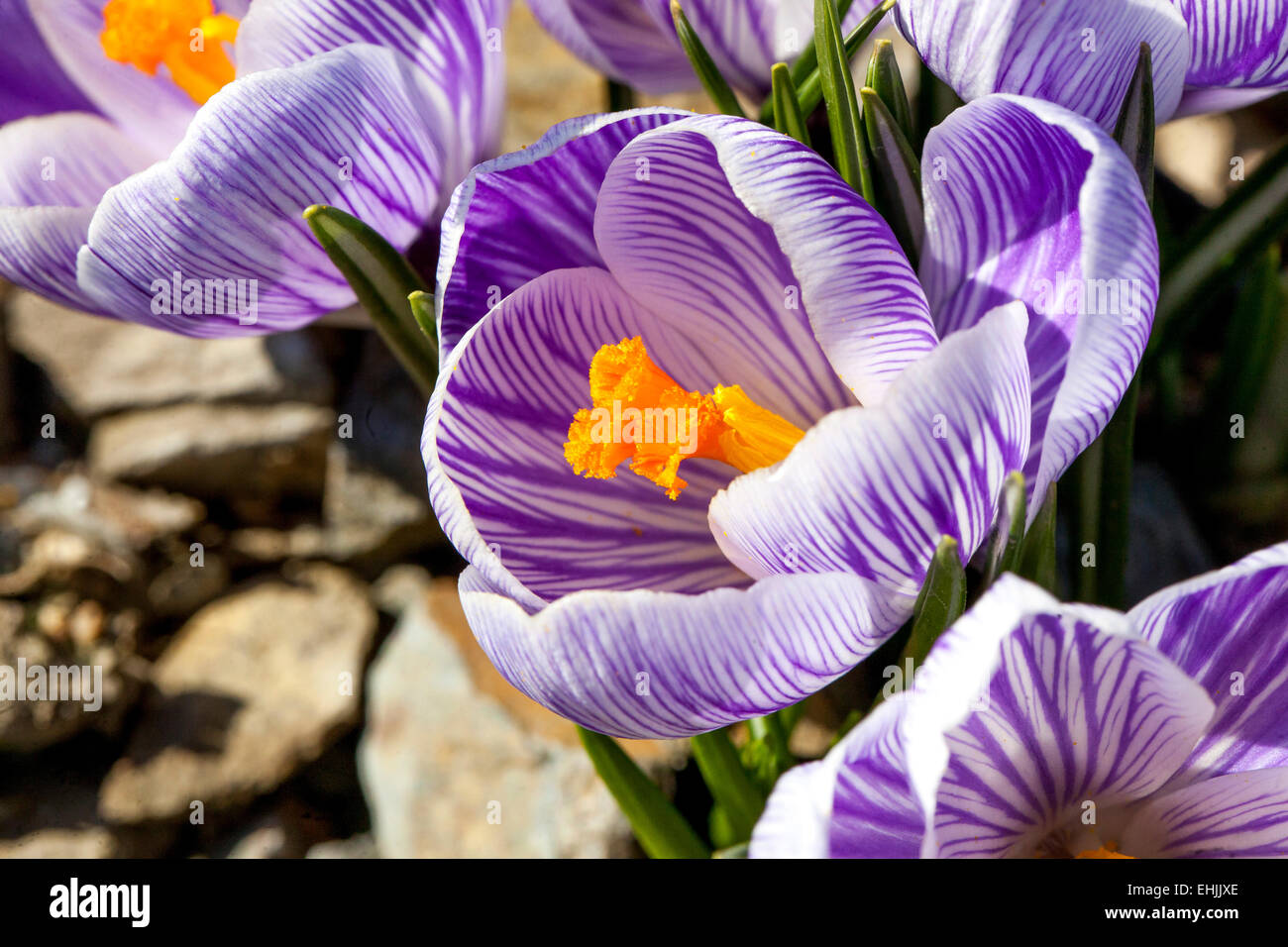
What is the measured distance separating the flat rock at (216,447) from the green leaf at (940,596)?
87cm

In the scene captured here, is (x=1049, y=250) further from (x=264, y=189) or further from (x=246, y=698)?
(x=246, y=698)

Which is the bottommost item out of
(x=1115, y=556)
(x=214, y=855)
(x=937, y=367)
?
(x=214, y=855)

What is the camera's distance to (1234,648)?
1.70ft

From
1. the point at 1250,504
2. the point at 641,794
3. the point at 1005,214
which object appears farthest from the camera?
the point at 1250,504

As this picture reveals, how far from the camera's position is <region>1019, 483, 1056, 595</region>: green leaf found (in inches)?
21.8

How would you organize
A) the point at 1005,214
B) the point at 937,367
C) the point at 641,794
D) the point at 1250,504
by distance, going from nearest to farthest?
the point at 937,367 → the point at 1005,214 → the point at 641,794 → the point at 1250,504

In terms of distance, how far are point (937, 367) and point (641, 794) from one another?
0.38 m

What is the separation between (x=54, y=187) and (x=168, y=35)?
131 mm
